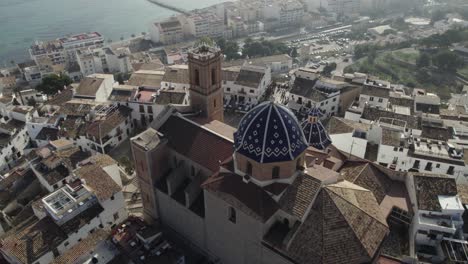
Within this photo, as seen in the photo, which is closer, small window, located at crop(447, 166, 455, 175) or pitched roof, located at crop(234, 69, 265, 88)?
small window, located at crop(447, 166, 455, 175)

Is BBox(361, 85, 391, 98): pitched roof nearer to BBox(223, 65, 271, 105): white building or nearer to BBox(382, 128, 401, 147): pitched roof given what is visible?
BBox(382, 128, 401, 147): pitched roof

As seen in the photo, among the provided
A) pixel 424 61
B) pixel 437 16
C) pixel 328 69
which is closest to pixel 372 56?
pixel 424 61

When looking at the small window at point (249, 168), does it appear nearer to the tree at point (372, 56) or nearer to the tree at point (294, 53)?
the tree at point (294, 53)

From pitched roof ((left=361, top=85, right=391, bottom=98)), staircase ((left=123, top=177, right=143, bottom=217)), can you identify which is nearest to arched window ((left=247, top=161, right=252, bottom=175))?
staircase ((left=123, top=177, right=143, bottom=217))

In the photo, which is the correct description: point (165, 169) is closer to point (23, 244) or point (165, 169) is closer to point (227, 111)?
point (23, 244)

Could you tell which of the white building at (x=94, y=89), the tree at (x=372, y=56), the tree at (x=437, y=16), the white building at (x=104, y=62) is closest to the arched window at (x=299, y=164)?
the white building at (x=94, y=89)

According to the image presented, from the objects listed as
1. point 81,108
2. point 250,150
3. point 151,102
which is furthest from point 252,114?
point 81,108

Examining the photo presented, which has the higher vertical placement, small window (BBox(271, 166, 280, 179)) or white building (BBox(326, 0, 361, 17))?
small window (BBox(271, 166, 280, 179))
